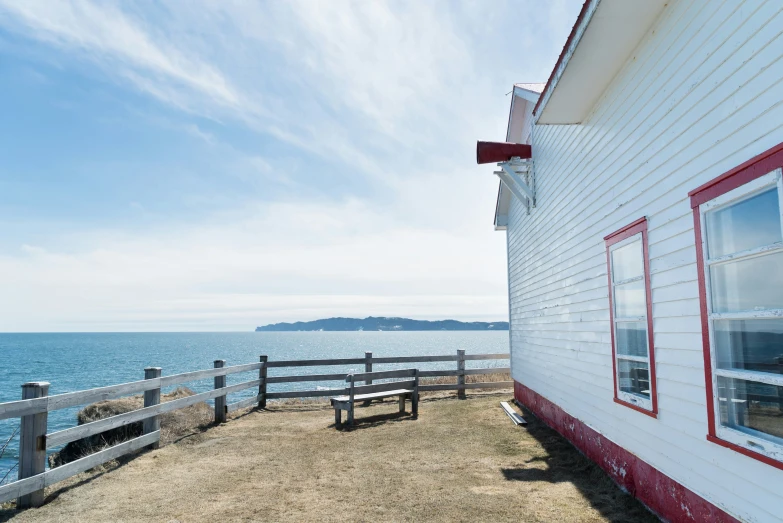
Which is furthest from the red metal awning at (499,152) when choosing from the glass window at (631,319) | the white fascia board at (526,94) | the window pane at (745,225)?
the window pane at (745,225)

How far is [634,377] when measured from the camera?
18.5 feet

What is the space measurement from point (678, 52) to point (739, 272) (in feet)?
6.76

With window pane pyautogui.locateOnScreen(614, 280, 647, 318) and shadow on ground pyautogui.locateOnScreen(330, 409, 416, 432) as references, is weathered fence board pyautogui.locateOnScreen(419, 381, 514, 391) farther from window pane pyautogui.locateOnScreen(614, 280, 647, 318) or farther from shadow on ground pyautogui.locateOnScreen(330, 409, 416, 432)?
window pane pyautogui.locateOnScreen(614, 280, 647, 318)

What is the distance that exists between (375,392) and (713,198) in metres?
7.89

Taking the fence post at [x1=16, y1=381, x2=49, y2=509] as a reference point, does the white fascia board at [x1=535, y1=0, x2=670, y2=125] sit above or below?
above

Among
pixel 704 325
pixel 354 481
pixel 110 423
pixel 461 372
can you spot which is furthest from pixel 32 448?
pixel 461 372

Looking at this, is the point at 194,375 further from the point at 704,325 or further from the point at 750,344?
the point at 750,344

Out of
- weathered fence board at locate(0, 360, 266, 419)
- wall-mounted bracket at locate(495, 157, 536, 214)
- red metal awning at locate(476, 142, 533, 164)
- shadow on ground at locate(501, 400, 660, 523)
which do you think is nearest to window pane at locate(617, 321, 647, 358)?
shadow on ground at locate(501, 400, 660, 523)

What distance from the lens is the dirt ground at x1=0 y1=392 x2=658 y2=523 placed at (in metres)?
5.30

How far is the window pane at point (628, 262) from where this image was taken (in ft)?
18.0

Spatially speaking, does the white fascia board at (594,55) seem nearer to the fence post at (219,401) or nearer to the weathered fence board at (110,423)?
the weathered fence board at (110,423)

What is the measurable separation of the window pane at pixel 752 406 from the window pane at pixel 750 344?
116 millimetres

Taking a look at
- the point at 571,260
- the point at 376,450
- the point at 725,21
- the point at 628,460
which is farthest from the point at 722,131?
the point at 376,450

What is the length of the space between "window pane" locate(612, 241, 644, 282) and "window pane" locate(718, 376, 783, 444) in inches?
71.0
